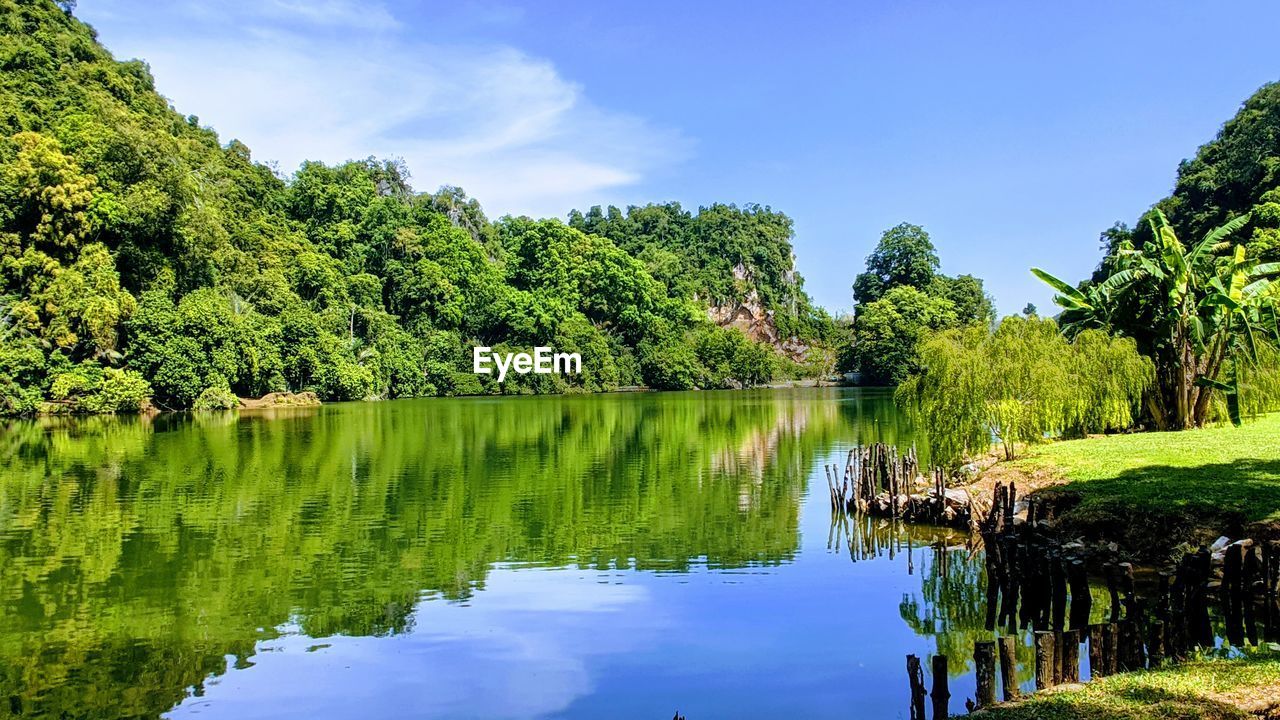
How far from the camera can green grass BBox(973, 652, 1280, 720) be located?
6.54 metres

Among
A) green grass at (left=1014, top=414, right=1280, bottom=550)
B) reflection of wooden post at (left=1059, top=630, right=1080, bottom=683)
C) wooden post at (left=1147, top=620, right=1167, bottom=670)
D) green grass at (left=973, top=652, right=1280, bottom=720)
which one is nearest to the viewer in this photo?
green grass at (left=973, top=652, right=1280, bottom=720)

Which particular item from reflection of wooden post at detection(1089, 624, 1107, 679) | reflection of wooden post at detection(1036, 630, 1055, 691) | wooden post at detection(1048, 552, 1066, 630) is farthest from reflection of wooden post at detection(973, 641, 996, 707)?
wooden post at detection(1048, 552, 1066, 630)

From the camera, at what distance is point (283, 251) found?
7106 centimetres

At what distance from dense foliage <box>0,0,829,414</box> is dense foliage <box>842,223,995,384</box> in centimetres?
1022

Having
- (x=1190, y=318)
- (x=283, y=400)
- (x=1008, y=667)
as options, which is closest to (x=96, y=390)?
(x=283, y=400)

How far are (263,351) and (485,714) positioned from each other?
5371 centimetres

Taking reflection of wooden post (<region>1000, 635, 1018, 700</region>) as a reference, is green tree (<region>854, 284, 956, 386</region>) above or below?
above

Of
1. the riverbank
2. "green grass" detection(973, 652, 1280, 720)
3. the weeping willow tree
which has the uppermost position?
the weeping willow tree

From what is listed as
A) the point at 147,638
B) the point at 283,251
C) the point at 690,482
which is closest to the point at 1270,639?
the point at 147,638

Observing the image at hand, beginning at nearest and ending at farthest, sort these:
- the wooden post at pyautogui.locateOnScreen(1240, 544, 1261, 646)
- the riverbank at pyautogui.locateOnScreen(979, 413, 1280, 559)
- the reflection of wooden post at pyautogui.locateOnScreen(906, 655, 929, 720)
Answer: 1. the reflection of wooden post at pyautogui.locateOnScreen(906, 655, 929, 720)
2. the wooden post at pyautogui.locateOnScreen(1240, 544, 1261, 646)
3. the riverbank at pyautogui.locateOnScreen(979, 413, 1280, 559)

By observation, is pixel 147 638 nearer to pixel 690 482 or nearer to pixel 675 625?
pixel 675 625

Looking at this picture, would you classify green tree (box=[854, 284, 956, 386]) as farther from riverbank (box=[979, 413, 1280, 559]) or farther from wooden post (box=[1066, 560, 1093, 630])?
wooden post (box=[1066, 560, 1093, 630])

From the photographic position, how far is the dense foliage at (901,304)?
3428 inches

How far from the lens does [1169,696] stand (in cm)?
Result: 686
